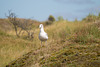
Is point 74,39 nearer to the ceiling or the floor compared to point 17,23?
nearer to the floor

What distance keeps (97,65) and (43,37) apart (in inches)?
148

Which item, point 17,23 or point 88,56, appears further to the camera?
point 17,23

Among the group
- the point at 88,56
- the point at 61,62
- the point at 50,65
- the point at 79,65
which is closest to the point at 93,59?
the point at 88,56

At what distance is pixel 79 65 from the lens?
3365 mm

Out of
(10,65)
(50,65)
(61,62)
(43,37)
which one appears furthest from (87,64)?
(43,37)

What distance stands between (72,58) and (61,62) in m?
0.31

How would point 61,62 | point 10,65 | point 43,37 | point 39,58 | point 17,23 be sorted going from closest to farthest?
point 61,62 < point 39,58 < point 10,65 < point 43,37 < point 17,23

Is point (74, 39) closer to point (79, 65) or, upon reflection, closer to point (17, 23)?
point (79, 65)

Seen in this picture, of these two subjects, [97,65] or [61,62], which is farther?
[61,62]

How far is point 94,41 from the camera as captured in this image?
18.8 feet

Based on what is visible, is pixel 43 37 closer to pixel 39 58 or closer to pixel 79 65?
pixel 39 58

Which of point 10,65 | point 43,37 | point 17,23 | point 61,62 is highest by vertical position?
point 17,23

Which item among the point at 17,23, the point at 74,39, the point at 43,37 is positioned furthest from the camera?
the point at 17,23

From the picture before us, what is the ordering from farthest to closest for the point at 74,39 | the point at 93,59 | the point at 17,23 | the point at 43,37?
the point at 17,23
the point at 43,37
the point at 74,39
the point at 93,59
